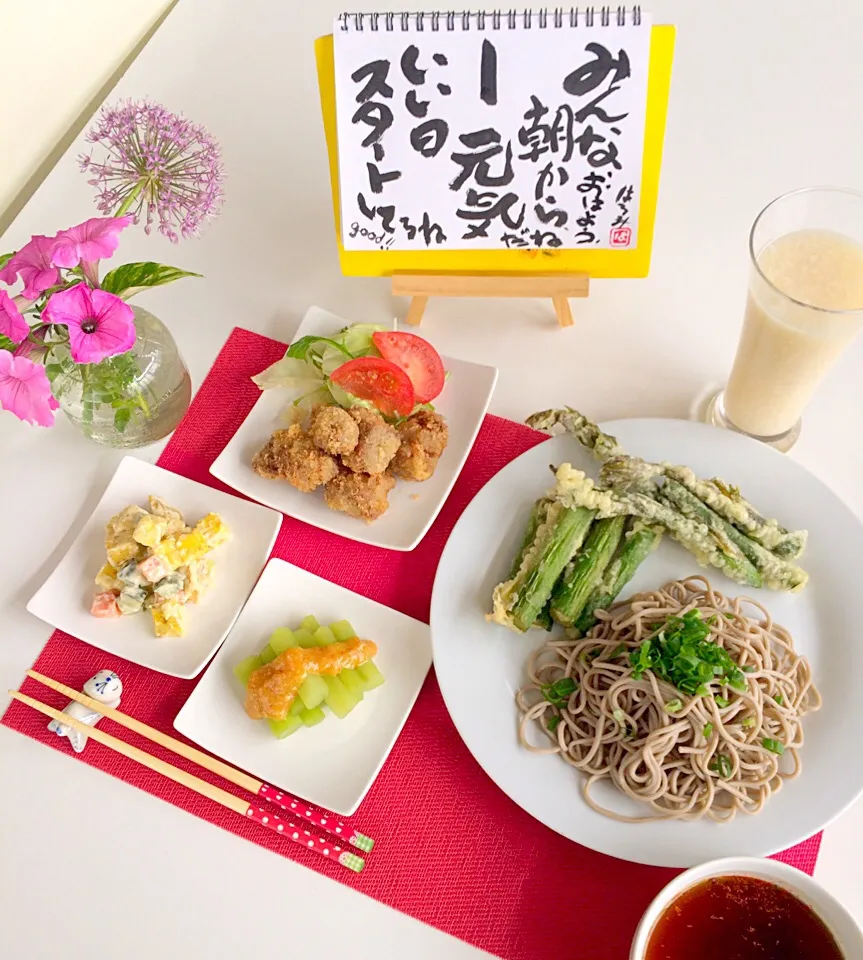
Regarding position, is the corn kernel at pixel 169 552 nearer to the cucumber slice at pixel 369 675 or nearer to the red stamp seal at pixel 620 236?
the cucumber slice at pixel 369 675

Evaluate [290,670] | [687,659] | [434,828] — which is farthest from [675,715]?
[290,670]

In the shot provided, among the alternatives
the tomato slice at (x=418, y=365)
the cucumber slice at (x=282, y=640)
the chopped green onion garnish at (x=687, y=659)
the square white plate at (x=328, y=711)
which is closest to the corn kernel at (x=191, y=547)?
the square white plate at (x=328, y=711)

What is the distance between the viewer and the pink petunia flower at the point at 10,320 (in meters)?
1.41

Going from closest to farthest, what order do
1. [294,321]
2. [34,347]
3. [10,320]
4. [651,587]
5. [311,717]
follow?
[10,320] < [34,347] < [311,717] < [651,587] < [294,321]

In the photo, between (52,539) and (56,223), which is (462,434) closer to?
(52,539)

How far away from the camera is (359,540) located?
198cm

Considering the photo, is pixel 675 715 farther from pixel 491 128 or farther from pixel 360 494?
pixel 491 128

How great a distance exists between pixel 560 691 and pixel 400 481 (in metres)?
0.62

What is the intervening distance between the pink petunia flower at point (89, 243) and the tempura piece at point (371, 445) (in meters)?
0.70

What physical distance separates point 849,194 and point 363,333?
1092mm

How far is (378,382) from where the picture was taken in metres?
2.04

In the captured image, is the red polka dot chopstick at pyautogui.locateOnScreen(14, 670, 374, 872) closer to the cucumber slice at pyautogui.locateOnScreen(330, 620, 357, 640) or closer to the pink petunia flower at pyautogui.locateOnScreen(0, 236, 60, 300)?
the cucumber slice at pyautogui.locateOnScreen(330, 620, 357, 640)

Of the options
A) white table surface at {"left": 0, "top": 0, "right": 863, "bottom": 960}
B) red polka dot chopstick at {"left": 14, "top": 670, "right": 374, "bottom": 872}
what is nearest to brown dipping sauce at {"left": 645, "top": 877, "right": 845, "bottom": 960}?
white table surface at {"left": 0, "top": 0, "right": 863, "bottom": 960}

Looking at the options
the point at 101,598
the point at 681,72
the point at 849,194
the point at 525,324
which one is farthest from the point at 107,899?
the point at 681,72
